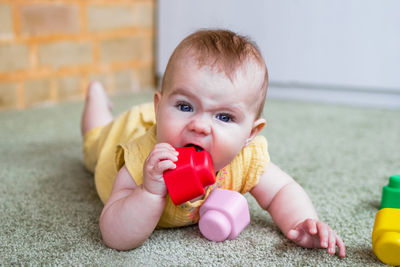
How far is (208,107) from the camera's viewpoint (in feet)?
2.12

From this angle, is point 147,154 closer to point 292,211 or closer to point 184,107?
point 184,107

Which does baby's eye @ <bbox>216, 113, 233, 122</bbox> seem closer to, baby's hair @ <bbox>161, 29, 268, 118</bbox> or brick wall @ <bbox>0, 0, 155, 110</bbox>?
baby's hair @ <bbox>161, 29, 268, 118</bbox>

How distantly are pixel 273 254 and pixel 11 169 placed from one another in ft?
2.15

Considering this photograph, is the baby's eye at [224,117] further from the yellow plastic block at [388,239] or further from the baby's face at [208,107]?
the yellow plastic block at [388,239]

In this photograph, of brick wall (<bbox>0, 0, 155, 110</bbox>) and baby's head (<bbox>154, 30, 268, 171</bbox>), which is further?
brick wall (<bbox>0, 0, 155, 110</bbox>)

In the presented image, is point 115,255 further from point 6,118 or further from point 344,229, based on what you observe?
point 6,118

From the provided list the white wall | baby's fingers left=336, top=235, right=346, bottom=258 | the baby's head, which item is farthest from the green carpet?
the white wall

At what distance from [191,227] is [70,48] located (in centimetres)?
131

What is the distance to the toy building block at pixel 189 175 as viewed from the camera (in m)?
0.61

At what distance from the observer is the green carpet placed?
2.13ft

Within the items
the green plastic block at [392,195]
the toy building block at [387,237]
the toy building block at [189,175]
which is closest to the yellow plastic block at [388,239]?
the toy building block at [387,237]

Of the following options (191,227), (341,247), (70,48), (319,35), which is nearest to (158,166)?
(191,227)

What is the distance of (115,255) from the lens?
645mm

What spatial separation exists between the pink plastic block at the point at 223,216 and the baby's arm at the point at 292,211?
0.08 m
